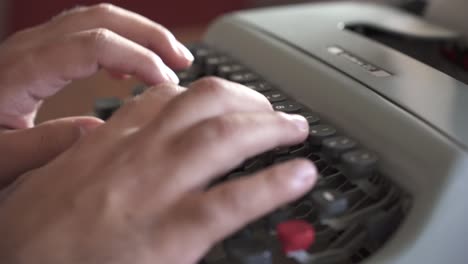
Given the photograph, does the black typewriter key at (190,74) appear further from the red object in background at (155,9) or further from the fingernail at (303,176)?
the red object in background at (155,9)

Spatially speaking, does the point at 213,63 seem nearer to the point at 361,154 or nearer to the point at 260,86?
the point at 260,86

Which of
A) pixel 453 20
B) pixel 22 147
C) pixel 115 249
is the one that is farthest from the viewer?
pixel 453 20

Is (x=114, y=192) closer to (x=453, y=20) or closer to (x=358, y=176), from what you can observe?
(x=358, y=176)

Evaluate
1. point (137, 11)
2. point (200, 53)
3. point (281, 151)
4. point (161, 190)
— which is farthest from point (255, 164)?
point (137, 11)

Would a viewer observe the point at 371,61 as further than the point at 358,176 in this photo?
Yes

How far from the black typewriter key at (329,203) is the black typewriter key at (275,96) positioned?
0.16 meters

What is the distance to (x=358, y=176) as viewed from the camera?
19.4 inches

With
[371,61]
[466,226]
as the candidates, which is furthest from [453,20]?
[466,226]

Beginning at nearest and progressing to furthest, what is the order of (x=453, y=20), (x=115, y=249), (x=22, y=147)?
(x=115, y=249), (x=22, y=147), (x=453, y=20)

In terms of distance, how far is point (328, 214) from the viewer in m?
0.46

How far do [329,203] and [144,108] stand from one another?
6.5 inches

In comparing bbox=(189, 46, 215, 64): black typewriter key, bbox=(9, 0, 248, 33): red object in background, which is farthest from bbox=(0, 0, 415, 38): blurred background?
bbox=(189, 46, 215, 64): black typewriter key

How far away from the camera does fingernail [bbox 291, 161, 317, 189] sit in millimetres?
434

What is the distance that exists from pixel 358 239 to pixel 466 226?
8 cm
